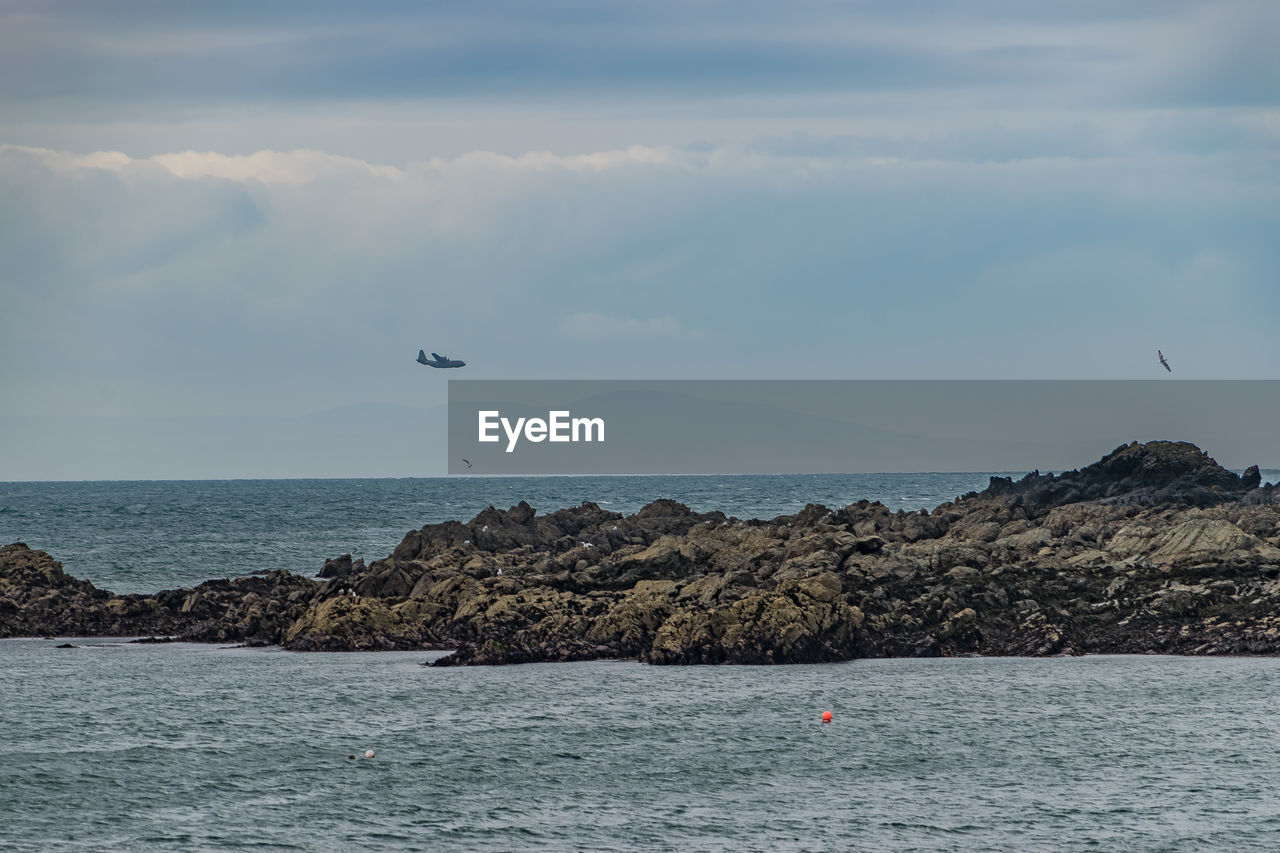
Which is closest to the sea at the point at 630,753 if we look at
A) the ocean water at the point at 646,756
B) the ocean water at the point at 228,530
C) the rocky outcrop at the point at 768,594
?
the ocean water at the point at 646,756

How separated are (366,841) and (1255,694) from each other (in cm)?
2076

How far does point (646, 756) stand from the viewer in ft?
89.1

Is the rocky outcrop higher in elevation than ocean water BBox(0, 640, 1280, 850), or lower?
higher

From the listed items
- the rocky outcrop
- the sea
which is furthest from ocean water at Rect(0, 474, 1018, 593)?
the sea

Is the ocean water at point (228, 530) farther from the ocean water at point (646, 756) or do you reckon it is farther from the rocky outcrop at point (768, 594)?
the ocean water at point (646, 756)

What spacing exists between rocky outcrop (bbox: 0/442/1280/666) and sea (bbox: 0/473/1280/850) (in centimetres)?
148

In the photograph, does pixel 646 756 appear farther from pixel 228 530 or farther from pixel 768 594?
pixel 228 530

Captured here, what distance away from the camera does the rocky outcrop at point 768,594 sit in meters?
38.9

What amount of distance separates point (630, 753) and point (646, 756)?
39 cm

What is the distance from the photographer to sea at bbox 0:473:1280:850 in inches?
869

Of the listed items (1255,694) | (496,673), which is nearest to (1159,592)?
(1255,694)

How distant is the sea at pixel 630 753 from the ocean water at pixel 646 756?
81 mm

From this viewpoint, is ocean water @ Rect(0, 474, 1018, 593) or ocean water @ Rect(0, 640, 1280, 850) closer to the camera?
ocean water @ Rect(0, 640, 1280, 850)

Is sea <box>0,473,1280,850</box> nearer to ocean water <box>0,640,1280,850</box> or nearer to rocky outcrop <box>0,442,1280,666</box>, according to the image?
ocean water <box>0,640,1280,850</box>
